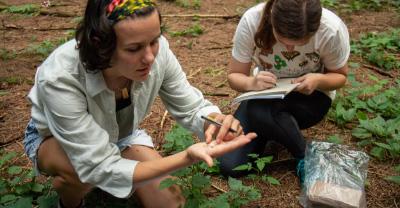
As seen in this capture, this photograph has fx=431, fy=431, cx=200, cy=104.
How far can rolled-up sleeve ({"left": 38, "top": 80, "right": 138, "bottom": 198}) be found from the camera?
66.8 inches

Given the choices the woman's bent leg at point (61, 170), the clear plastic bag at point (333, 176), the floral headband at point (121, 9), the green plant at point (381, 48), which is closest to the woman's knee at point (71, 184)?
the woman's bent leg at point (61, 170)

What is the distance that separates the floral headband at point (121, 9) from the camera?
1570 millimetres

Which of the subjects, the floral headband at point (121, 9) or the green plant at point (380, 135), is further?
the green plant at point (380, 135)

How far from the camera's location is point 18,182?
226cm

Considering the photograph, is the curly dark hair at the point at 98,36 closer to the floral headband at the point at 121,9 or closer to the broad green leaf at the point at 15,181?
the floral headband at the point at 121,9

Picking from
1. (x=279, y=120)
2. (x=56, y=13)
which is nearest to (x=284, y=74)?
(x=279, y=120)

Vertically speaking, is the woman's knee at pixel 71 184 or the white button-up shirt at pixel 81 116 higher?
the white button-up shirt at pixel 81 116

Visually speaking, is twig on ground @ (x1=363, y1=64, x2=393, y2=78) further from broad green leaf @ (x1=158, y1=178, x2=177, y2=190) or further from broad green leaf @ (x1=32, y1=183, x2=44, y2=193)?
broad green leaf @ (x1=32, y1=183, x2=44, y2=193)

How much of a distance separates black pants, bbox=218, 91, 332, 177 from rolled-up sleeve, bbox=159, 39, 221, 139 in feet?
1.38

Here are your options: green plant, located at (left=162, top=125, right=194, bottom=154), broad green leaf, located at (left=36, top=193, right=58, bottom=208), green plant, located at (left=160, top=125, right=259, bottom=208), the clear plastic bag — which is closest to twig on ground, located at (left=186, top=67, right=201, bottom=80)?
green plant, located at (left=162, top=125, right=194, bottom=154)

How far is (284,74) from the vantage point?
2.55m

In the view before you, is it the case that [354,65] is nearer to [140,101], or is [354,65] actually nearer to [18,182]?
[140,101]

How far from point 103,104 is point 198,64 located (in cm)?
230

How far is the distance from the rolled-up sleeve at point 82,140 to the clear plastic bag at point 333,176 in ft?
3.24
